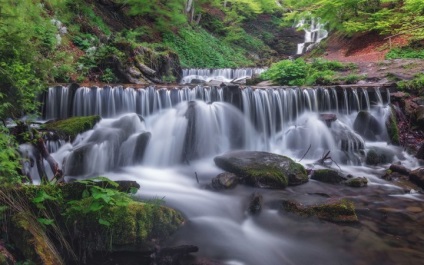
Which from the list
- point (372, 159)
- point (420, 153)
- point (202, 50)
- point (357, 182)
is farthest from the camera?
point (202, 50)

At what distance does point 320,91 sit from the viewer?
434 inches

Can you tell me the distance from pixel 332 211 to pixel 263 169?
6.14ft

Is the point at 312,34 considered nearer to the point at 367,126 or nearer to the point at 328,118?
the point at 367,126

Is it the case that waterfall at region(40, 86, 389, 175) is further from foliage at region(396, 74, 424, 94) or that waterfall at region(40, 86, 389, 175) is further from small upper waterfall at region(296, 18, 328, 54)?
small upper waterfall at region(296, 18, 328, 54)

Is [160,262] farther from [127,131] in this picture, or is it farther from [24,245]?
[127,131]

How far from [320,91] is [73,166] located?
807 centimetres

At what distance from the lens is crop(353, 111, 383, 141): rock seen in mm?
10133

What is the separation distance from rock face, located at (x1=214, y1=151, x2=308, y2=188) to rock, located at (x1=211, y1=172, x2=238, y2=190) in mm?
237

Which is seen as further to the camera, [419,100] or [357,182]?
[419,100]

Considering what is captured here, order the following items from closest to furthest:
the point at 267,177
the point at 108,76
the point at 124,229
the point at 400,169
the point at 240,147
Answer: the point at 124,229
the point at 267,177
the point at 400,169
the point at 240,147
the point at 108,76

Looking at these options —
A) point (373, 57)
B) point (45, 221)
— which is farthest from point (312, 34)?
point (45, 221)

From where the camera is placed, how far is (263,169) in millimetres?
6867

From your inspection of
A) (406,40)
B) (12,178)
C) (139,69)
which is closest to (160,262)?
(12,178)

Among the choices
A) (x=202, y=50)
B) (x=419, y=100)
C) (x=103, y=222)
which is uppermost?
(x=202, y=50)
